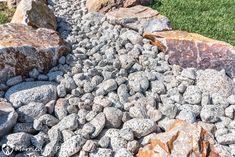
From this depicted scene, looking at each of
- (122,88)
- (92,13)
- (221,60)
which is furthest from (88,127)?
(92,13)

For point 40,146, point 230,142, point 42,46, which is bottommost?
point 230,142

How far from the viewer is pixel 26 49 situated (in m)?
4.73

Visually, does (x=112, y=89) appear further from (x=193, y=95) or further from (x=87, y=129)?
(x=193, y=95)

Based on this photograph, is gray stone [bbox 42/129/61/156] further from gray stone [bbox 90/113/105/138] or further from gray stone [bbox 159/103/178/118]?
gray stone [bbox 159/103/178/118]

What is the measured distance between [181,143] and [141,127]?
0.46 m

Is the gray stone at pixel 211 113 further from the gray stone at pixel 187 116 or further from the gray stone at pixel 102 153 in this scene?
the gray stone at pixel 102 153

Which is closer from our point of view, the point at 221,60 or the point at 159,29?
the point at 221,60

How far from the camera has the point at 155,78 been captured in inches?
200

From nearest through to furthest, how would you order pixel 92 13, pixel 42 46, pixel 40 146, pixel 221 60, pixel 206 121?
1. pixel 40 146
2. pixel 206 121
3. pixel 42 46
4. pixel 221 60
5. pixel 92 13

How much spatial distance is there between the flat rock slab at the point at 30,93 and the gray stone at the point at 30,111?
0.10m

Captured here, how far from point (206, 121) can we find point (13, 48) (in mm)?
2177

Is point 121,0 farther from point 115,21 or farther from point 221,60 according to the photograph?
point 221,60

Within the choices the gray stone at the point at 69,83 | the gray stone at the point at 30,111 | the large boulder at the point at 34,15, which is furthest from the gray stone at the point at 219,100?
the large boulder at the point at 34,15

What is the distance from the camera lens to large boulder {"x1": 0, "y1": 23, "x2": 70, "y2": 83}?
4605 mm
